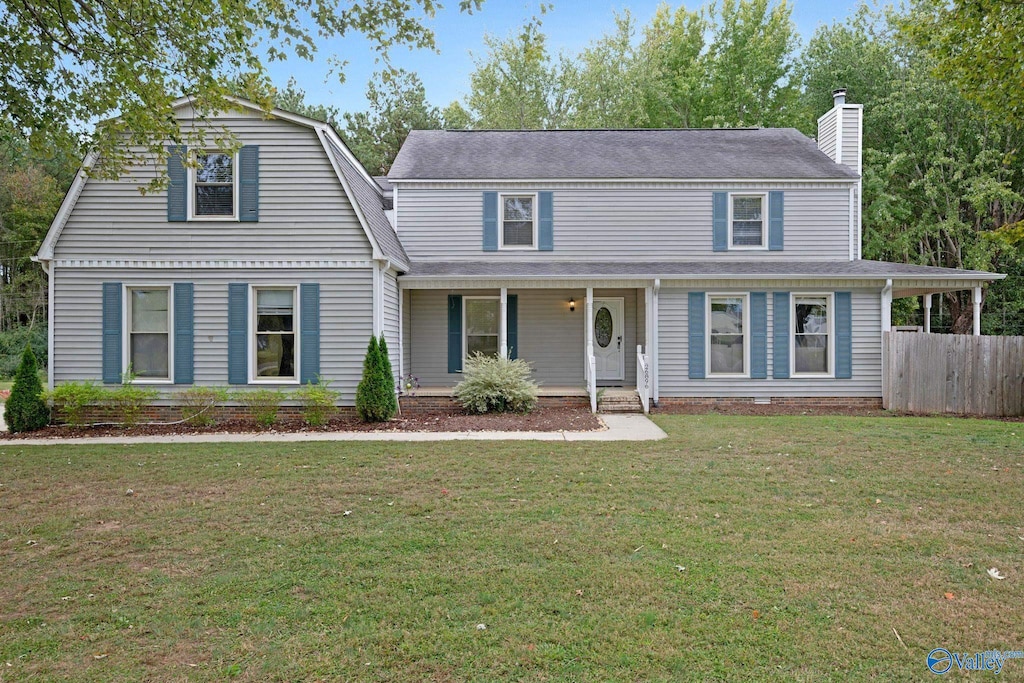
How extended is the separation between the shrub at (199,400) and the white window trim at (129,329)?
0.43 metres

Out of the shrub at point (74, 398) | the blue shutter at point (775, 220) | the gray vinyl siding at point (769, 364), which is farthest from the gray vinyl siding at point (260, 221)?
the blue shutter at point (775, 220)

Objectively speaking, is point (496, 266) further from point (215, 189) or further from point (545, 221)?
point (215, 189)

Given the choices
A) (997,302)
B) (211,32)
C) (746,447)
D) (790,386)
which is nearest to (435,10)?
(211,32)

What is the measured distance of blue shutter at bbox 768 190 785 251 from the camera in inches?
559

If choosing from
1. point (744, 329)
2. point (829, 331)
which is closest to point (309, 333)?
Result: point (744, 329)

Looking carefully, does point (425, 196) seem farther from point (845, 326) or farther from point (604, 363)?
point (845, 326)

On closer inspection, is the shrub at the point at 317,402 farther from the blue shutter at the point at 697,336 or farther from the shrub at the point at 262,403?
the blue shutter at the point at 697,336

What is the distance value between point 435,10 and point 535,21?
1.20 meters

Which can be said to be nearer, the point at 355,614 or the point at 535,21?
the point at 355,614

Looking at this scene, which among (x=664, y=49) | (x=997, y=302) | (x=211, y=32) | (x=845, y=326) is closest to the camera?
(x=211, y=32)

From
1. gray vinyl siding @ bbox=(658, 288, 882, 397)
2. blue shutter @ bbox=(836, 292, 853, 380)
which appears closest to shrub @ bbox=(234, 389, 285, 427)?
gray vinyl siding @ bbox=(658, 288, 882, 397)

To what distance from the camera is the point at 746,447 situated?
8453 millimetres

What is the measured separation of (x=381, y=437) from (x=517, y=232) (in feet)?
21.5

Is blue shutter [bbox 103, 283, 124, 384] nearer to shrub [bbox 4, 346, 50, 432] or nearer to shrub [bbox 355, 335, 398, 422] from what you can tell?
shrub [bbox 4, 346, 50, 432]
